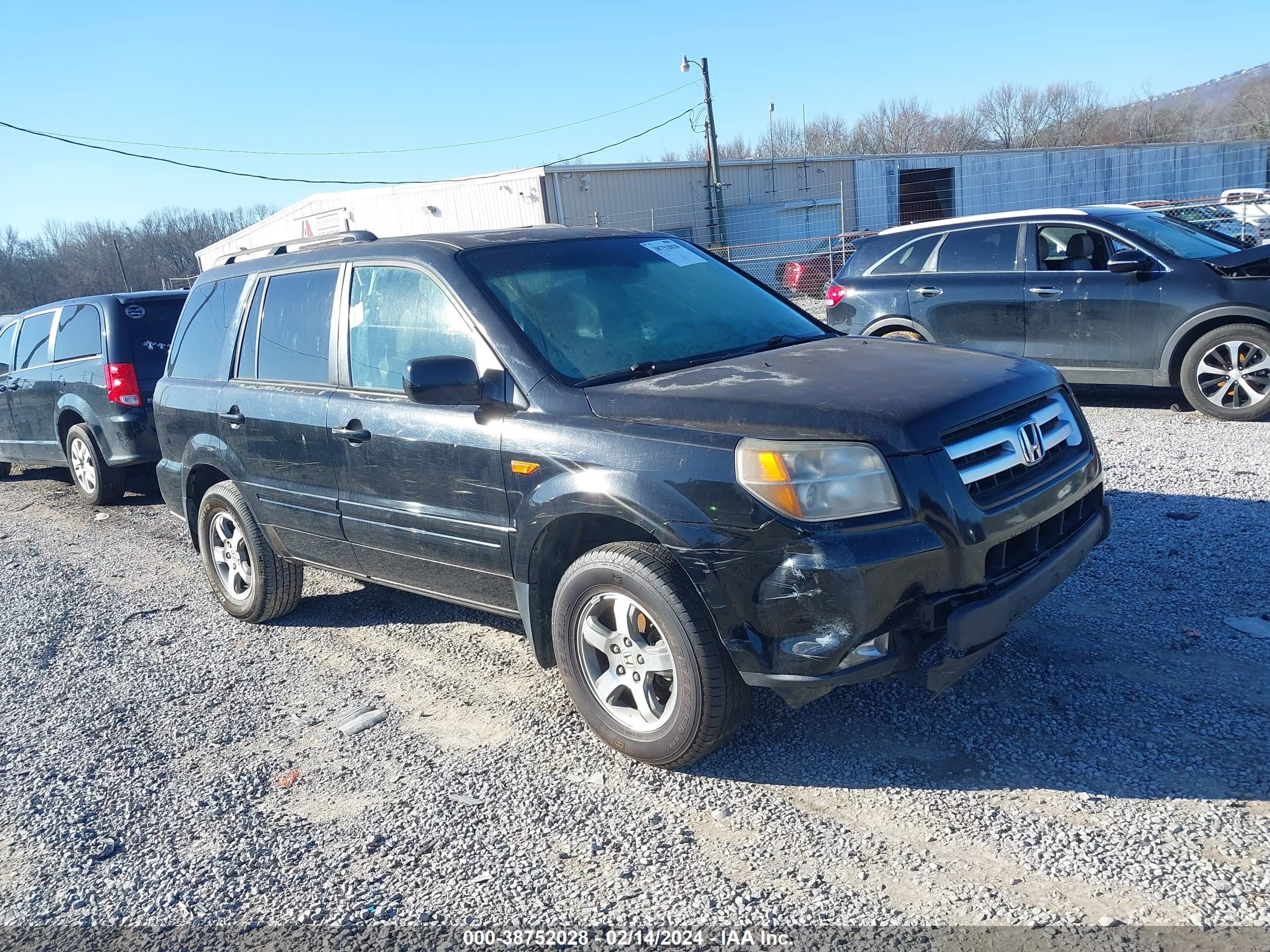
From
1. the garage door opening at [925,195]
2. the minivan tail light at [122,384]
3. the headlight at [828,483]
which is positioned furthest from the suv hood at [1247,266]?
the garage door opening at [925,195]

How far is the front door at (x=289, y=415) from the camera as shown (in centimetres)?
464

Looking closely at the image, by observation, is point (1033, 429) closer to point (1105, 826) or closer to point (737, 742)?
point (1105, 826)

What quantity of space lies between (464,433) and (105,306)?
6.49m

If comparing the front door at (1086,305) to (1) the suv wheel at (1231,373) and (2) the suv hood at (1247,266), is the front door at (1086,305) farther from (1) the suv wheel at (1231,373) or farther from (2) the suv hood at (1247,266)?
(2) the suv hood at (1247,266)

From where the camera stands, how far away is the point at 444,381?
3.66m

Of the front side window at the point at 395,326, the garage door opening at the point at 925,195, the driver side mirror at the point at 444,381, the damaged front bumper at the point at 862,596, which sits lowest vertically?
the damaged front bumper at the point at 862,596

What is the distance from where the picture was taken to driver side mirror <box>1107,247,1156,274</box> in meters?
7.98

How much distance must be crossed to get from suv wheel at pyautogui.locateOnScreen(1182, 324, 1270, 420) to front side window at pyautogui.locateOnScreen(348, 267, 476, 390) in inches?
256

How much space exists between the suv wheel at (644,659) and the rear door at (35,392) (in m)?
7.92

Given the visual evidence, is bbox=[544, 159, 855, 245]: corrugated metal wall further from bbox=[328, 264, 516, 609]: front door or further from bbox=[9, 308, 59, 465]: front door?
bbox=[328, 264, 516, 609]: front door

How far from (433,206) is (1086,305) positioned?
26630 mm

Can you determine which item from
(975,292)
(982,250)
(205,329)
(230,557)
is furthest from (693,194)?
(230,557)

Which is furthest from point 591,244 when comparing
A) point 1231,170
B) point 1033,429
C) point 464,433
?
point 1231,170

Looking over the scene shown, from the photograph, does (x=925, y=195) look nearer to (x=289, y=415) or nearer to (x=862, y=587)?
(x=289, y=415)
